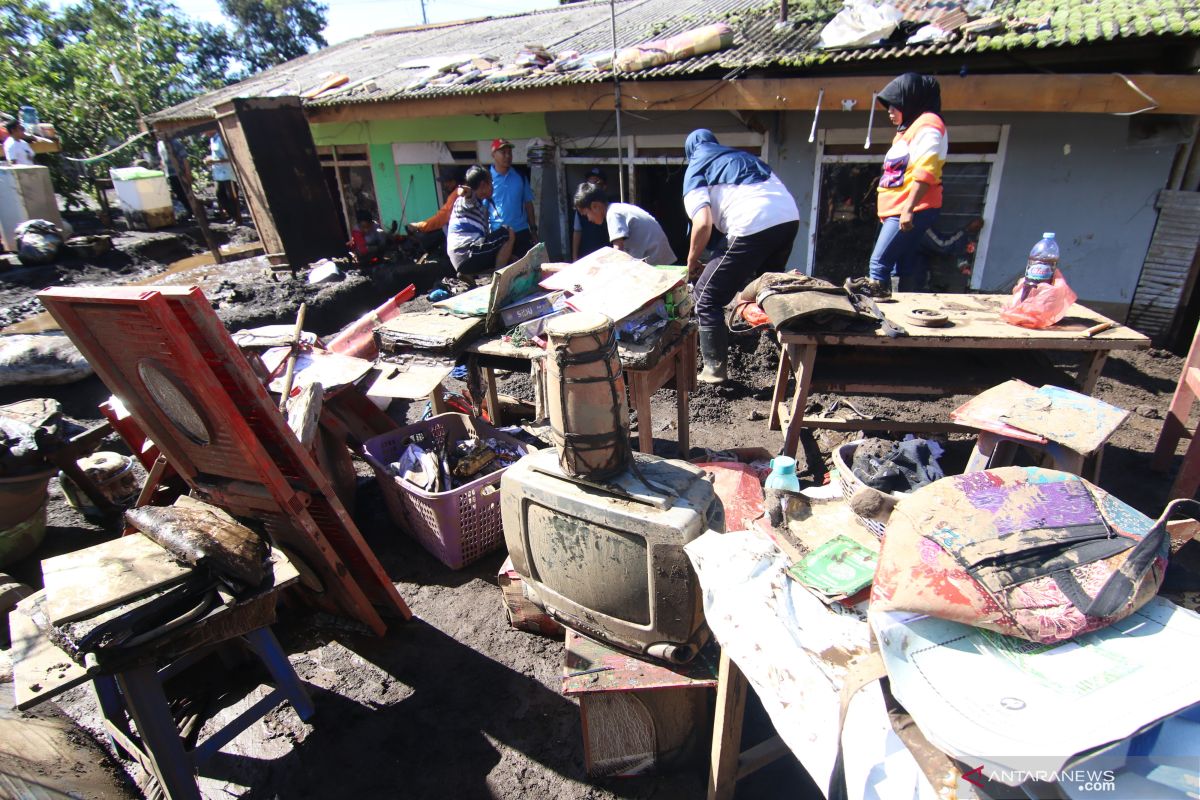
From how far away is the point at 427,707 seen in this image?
2594 mm

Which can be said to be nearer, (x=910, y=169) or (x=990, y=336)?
(x=990, y=336)

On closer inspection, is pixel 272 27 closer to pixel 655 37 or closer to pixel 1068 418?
pixel 655 37

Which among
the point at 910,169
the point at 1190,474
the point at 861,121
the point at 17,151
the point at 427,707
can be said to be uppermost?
the point at 17,151

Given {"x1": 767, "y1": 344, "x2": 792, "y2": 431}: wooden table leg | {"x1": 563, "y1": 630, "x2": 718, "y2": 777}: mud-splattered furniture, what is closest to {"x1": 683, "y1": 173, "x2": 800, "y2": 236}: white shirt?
{"x1": 767, "y1": 344, "x2": 792, "y2": 431}: wooden table leg

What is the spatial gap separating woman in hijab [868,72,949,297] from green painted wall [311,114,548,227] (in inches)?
228

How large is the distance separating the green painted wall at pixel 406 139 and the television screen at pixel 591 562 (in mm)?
8055

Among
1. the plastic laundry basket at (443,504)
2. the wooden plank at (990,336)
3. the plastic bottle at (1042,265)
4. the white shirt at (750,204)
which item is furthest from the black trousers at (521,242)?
the plastic bottle at (1042,265)

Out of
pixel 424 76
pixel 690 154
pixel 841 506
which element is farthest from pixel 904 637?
pixel 424 76

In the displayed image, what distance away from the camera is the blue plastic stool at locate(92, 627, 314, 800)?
6.31 feet

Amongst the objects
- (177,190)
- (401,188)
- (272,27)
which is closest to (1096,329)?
(401,188)

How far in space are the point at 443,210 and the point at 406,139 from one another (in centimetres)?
272

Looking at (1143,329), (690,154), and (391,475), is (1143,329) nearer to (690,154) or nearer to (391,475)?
(690,154)

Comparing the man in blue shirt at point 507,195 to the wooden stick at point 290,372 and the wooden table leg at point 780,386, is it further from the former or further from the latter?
the wooden table leg at point 780,386

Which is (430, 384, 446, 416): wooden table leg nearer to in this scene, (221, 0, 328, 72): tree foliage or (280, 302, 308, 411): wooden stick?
(280, 302, 308, 411): wooden stick
